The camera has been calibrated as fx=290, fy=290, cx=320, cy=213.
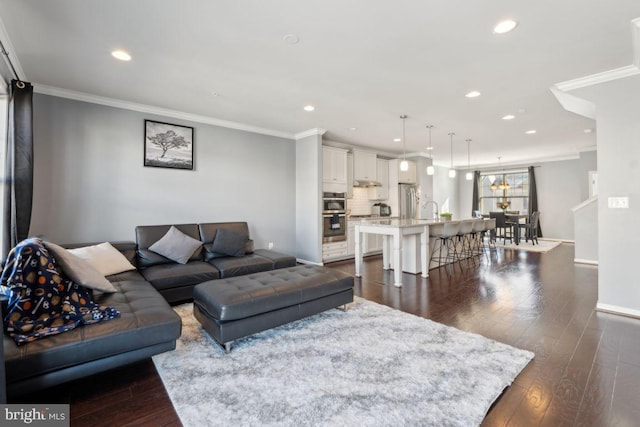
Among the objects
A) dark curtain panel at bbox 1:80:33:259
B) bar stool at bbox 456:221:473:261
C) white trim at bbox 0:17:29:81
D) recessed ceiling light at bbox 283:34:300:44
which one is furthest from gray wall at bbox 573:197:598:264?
dark curtain panel at bbox 1:80:33:259

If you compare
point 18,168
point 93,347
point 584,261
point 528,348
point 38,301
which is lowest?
point 528,348

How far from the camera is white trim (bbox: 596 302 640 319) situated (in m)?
3.04

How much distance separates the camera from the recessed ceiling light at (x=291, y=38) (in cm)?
245

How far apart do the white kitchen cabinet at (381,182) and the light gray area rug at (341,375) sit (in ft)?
16.0

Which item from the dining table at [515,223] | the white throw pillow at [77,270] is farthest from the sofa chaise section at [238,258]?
the dining table at [515,223]

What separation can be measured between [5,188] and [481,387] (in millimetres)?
4546

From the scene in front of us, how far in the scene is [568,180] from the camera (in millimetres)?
8680

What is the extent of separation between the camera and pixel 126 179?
4.04 metres

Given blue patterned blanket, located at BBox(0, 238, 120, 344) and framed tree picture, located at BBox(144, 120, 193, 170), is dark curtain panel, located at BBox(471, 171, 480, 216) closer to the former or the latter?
framed tree picture, located at BBox(144, 120, 193, 170)

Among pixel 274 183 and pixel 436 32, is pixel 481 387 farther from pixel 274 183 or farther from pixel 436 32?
pixel 274 183

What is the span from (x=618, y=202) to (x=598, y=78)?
1.37 m

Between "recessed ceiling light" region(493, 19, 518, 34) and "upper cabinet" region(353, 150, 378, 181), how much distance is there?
4.38 metres

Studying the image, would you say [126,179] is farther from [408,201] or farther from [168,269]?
[408,201]

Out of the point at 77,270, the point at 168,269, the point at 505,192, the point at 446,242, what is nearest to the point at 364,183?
the point at 446,242
